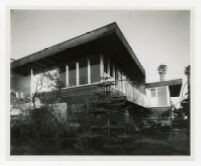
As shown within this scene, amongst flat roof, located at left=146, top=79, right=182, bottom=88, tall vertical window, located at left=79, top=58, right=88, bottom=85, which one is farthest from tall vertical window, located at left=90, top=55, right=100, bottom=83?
flat roof, located at left=146, top=79, right=182, bottom=88

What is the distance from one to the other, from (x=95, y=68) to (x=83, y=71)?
22 centimetres

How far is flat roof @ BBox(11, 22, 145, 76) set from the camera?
3076 mm

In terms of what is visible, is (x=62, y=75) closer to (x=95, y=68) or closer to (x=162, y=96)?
(x=95, y=68)

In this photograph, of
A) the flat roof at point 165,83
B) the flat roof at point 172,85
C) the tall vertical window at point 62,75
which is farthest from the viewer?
the tall vertical window at point 62,75

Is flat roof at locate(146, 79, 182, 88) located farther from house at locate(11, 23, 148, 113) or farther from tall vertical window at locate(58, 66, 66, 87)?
tall vertical window at locate(58, 66, 66, 87)

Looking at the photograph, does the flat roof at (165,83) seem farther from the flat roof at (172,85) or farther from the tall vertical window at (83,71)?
the tall vertical window at (83,71)

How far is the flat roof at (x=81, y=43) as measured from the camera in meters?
3.08

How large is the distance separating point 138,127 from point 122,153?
1.33ft

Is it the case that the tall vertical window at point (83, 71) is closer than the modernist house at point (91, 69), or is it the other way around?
the modernist house at point (91, 69)

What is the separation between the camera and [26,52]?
129 inches

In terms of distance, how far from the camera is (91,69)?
3.36 metres

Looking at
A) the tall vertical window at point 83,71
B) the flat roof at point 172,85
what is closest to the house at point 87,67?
the tall vertical window at point 83,71

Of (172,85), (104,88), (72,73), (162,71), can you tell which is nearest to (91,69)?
(72,73)

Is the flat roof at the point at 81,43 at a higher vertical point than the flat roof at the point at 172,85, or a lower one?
higher
